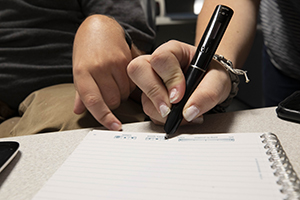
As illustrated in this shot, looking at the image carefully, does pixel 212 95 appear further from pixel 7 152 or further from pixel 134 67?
pixel 7 152

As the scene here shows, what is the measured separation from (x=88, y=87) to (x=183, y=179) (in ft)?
0.76

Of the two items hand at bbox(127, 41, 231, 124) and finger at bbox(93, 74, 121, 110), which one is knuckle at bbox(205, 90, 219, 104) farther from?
finger at bbox(93, 74, 121, 110)

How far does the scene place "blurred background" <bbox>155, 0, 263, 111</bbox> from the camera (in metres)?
1.37

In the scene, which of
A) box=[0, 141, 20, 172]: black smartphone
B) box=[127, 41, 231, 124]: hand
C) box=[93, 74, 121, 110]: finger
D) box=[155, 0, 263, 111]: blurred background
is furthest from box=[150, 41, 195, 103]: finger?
box=[155, 0, 263, 111]: blurred background

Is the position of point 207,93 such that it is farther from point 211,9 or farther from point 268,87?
point 268,87

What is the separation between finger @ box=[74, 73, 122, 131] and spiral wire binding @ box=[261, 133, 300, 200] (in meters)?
0.22

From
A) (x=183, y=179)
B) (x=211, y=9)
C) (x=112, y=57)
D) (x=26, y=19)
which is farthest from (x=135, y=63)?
(x=26, y=19)

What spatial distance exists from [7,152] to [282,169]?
1.12 feet

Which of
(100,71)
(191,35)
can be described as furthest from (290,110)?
(191,35)

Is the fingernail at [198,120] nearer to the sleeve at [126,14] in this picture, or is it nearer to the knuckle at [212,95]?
the knuckle at [212,95]

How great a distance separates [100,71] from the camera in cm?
40

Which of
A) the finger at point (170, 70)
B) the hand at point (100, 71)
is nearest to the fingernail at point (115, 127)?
the hand at point (100, 71)

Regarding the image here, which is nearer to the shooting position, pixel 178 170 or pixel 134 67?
pixel 178 170

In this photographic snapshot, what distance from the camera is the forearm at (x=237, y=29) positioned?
1.60 ft
